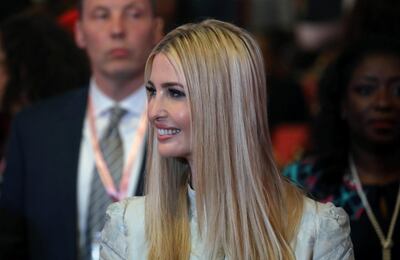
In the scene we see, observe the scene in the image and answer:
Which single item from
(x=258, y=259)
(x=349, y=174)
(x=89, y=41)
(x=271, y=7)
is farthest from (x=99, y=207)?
(x=271, y=7)

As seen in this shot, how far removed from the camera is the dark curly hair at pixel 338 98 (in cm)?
546

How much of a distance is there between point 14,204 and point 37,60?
119 cm

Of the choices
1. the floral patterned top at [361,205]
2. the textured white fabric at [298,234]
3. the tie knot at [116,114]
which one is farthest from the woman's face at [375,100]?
the textured white fabric at [298,234]

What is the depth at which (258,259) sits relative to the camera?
3.87m

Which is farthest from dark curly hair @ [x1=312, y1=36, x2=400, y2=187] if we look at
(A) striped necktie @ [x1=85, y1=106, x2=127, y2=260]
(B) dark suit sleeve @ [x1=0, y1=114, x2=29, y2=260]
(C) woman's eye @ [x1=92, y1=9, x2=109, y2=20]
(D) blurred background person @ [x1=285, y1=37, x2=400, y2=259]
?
(B) dark suit sleeve @ [x1=0, y1=114, x2=29, y2=260]

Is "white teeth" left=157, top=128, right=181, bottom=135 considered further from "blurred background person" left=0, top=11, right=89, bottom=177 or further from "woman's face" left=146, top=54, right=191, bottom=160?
"blurred background person" left=0, top=11, right=89, bottom=177

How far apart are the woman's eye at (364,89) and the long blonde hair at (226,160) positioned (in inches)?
57.7

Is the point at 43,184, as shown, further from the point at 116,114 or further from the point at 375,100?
the point at 375,100

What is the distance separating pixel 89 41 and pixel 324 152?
1210mm

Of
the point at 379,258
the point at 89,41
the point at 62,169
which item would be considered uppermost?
the point at 89,41

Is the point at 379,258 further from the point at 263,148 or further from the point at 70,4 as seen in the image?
the point at 70,4

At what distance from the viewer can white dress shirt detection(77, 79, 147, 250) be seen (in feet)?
17.1

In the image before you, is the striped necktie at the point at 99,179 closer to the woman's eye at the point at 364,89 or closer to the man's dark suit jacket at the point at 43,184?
the man's dark suit jacket at the point at 43,184

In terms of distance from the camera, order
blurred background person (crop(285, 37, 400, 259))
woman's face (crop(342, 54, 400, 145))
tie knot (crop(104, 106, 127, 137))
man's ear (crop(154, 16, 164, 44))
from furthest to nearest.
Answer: man's ear (crop(154, 16, 164, 44)) → tie knot (crop(104, 106, 127, 137)) → woman's face (crop(342, 54, 400, 145)) → blurred background person (crop(285, 37, 400, 259))
